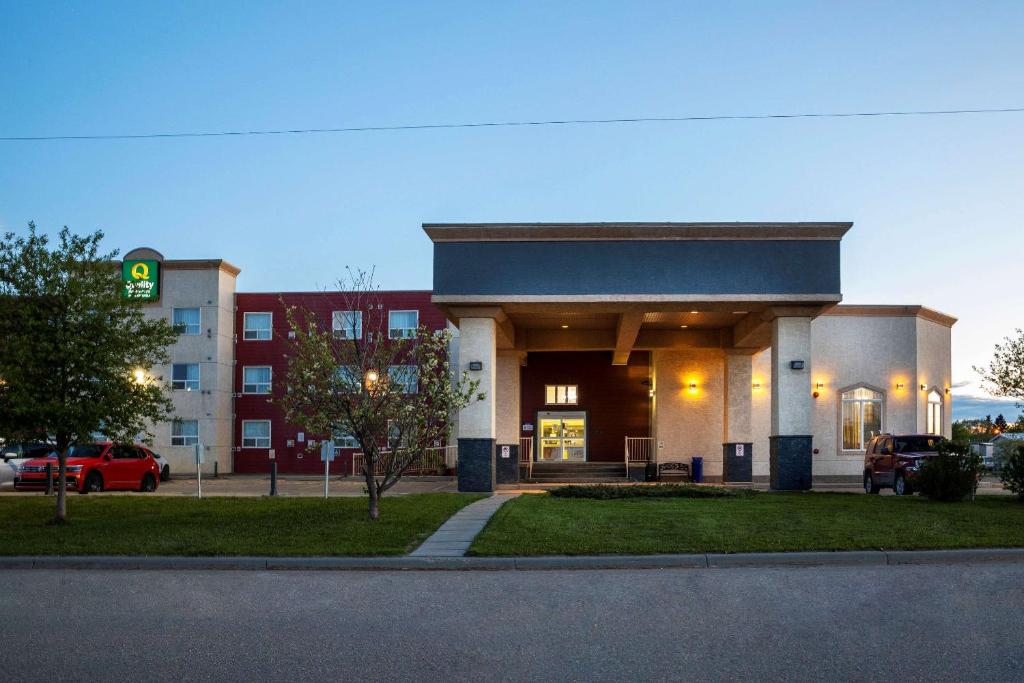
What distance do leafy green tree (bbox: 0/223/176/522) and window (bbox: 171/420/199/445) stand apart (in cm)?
2886

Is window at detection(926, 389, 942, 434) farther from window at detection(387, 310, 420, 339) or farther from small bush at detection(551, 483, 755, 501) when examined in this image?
window at detection(387, 310, 420, 339)

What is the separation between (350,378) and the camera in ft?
51.7

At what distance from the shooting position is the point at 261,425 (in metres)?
46.6

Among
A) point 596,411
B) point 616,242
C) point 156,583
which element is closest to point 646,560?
point 156,583

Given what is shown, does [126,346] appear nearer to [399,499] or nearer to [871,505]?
[399,499]

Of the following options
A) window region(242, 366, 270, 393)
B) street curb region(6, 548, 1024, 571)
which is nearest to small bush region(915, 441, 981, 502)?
street curb region(6, 548, 1024, 571)

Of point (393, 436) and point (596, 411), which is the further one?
point (596, 411)

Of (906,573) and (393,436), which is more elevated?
(393,436)

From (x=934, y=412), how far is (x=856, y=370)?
3918 mm

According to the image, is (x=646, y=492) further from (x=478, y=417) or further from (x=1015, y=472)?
(x=1015, y=472)

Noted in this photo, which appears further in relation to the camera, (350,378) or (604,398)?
(604,398)

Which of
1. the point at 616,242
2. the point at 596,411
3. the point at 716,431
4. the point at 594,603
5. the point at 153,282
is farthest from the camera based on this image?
the point at 153,282

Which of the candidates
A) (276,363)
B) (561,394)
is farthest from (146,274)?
(561,394)

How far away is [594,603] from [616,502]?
10.8 meters
